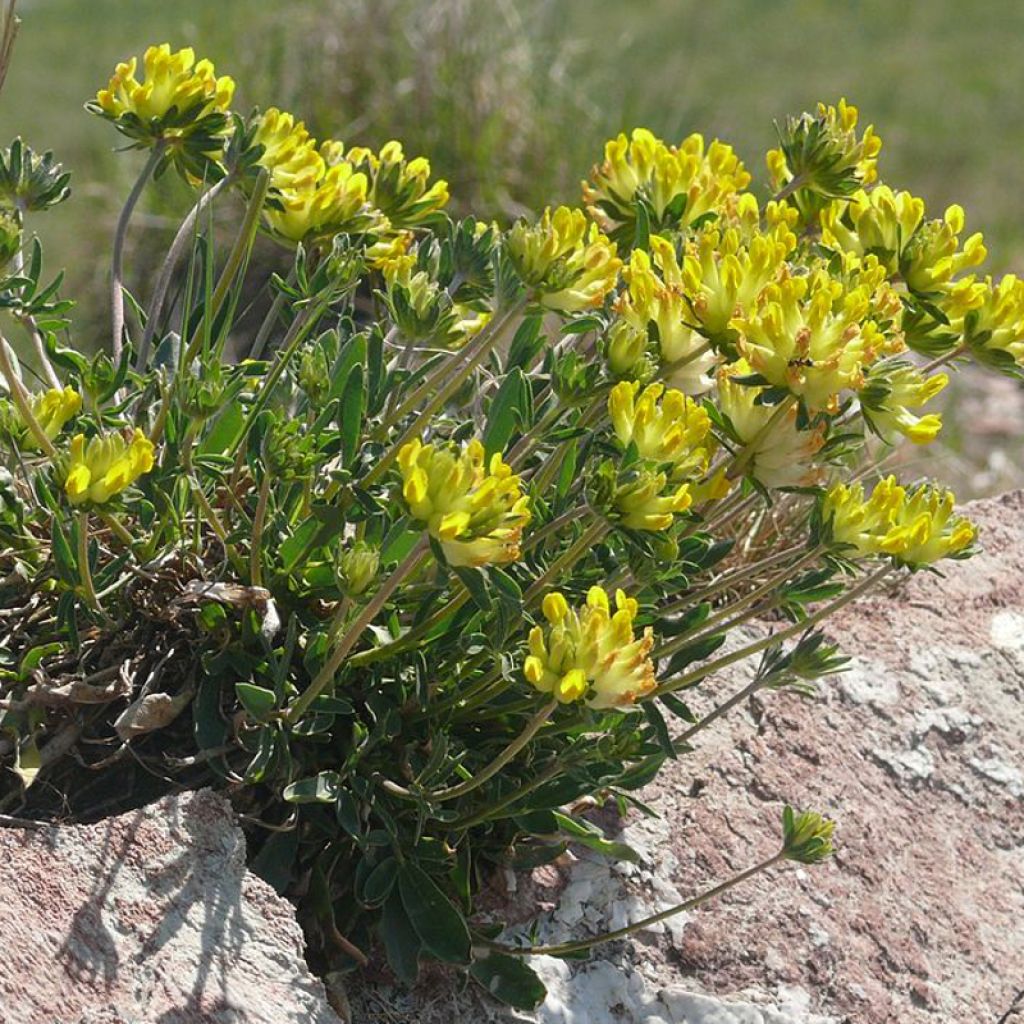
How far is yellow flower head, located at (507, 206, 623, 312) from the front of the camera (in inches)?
73.5

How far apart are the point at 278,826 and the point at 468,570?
0.53 metres

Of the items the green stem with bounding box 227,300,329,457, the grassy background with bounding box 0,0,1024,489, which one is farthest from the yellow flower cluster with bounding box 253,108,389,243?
the grassy background with bounding box 0,0,1024,489

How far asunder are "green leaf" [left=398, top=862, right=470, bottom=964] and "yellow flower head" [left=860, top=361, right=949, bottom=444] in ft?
2.45

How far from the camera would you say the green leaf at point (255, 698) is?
1.87 metres

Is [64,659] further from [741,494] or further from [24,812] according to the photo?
[741,494]

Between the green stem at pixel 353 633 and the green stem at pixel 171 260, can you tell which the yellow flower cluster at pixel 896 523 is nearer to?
the green stem at pixel 353 633

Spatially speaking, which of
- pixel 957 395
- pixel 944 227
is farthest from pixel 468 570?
pixel 957 395

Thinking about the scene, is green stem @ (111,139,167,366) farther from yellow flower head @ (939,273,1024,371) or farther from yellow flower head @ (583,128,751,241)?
yellow flower head @ (939,273,1024,371)

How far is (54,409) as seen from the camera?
6.38ft

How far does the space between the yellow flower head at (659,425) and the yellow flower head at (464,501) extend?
19cm

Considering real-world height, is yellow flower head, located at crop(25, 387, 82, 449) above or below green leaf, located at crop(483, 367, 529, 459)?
below

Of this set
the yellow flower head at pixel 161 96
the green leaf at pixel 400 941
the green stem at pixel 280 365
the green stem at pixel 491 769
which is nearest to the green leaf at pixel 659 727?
the green stem at pixel 491 769

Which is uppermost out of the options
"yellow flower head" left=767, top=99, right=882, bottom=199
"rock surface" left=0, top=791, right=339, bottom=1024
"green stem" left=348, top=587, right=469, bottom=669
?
"yellow flower head" left=767, top=99, right=882, bottom=199

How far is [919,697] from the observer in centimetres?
277
